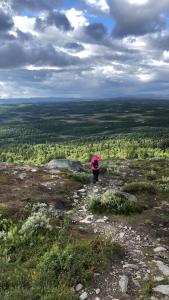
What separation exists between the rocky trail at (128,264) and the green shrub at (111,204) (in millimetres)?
631

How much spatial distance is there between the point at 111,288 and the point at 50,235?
3944 millimetres

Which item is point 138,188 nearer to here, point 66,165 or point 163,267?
point 163,267

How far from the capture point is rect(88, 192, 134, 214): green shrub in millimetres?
16391

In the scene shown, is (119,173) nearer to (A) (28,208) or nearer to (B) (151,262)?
(A) (28,208)

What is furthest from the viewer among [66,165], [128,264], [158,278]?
[66,165]

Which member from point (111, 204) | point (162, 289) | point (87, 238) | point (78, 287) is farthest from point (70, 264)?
point (111, 204)

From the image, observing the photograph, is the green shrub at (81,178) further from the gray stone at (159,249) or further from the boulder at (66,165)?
the gray stone at (159,249)

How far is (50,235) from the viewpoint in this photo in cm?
1284

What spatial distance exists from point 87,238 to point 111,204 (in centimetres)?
403

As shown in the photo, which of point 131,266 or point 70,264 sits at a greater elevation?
point 70,264

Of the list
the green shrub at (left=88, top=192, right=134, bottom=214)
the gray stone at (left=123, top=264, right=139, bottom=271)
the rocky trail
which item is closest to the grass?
the rocky trail

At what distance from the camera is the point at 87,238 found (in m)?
13.0

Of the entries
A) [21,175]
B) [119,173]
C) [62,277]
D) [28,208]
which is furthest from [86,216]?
[119,173]

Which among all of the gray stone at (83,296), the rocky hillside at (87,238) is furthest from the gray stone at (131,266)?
the gray stone at (83,296)
